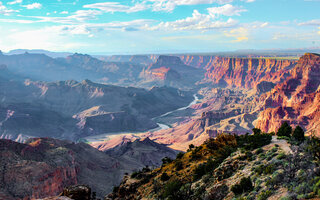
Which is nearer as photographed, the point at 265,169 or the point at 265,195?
the point at 265,195

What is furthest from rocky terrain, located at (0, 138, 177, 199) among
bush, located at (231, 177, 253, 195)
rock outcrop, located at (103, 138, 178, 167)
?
bush, located at (231, 177, 253, 195)

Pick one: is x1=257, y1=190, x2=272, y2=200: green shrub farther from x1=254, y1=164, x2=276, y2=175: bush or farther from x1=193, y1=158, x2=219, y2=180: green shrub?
x1=193, y1=158, x2=219, y2=180: green shrub

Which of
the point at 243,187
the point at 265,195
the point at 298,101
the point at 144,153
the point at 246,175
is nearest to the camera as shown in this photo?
the point at 265,195

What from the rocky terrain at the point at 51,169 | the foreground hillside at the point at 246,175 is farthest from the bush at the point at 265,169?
the rocky terrain at the point at 51,169

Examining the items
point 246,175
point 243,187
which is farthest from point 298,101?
point 243,187

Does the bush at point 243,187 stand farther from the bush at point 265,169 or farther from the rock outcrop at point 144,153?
the rock outcrop at point 144,153

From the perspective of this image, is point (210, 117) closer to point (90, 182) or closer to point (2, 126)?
point (90, 182)

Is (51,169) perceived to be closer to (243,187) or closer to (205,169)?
(205,169)
